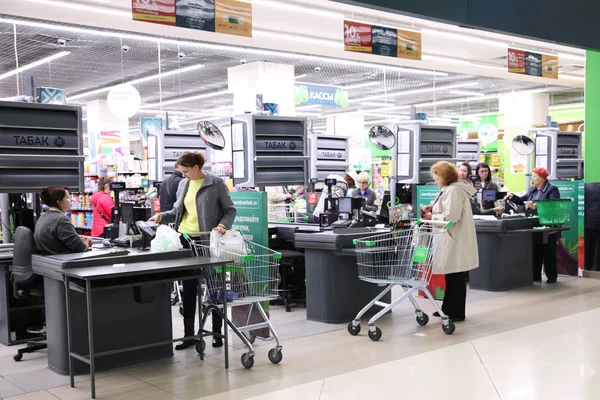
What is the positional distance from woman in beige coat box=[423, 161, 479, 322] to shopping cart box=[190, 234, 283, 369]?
1.83m

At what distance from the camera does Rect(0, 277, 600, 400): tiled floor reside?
446cm

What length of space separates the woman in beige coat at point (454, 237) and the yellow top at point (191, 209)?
2319 mm

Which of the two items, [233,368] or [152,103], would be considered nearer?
[233,368]

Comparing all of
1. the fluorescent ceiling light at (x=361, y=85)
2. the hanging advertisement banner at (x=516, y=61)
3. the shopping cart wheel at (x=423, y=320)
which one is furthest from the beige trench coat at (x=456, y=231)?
the fluorescent ceiling light at (x=361, y=85)

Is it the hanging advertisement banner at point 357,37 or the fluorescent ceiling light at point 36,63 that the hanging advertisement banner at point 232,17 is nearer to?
the hanging advertisement banner at point 357,37

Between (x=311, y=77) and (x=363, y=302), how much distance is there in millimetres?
10939

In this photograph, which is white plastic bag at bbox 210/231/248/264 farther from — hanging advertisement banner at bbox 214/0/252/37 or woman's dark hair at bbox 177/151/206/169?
hanging advertisement banner at bbox 214/0/252/37

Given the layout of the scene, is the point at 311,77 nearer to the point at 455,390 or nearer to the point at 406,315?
the point at 406,315

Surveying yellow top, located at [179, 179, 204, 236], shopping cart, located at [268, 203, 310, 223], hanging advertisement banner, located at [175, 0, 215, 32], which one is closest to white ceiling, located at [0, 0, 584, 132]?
hanging advertisement banner, located at [175, 0, 215, 32]

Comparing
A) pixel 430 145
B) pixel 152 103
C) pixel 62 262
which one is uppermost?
pixel 152 103

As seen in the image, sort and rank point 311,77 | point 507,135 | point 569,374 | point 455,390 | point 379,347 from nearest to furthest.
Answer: point 455,390, point 569,374, point 379,347, point 311,77, point 507,135

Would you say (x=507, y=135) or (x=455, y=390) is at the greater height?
(x=507, y=135)

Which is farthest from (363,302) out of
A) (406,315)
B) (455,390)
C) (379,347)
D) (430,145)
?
(430,145)

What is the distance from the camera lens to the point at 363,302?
6789mm
